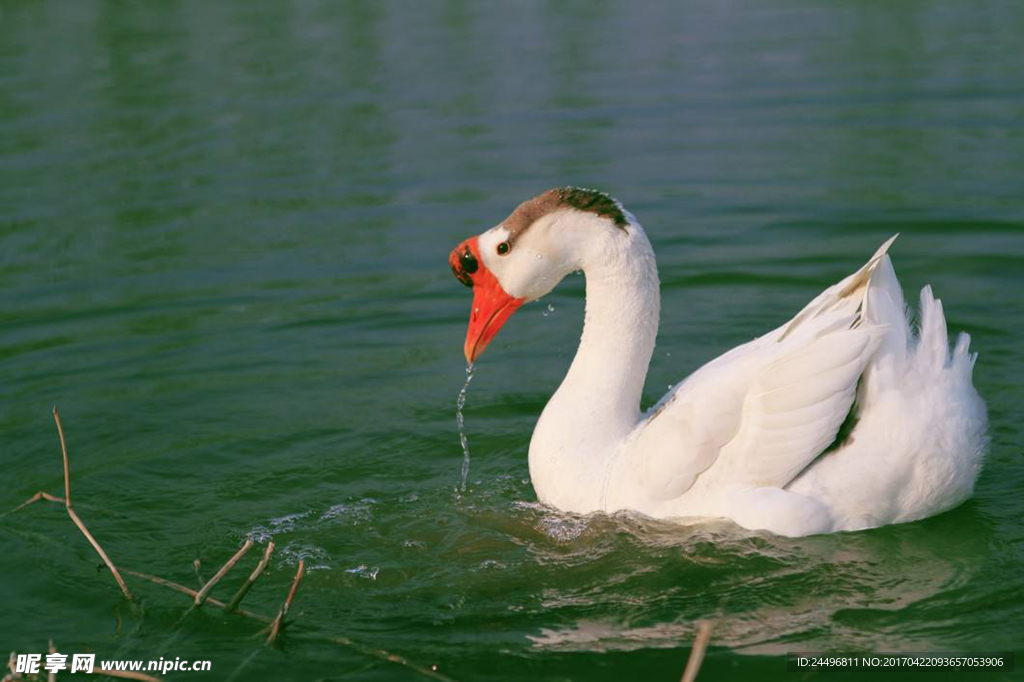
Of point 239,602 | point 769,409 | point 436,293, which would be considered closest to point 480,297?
point 769,409

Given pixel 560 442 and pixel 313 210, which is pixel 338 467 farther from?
pixel 313 210

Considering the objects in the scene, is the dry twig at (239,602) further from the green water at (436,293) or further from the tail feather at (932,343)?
the tail feather at (932,343)

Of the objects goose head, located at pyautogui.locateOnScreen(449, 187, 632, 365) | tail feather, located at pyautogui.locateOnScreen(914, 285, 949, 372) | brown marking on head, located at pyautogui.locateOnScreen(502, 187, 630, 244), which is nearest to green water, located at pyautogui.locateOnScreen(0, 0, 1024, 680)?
tail feather, located at pyautogui.locateOnScreen(914, 285, 949, 372)

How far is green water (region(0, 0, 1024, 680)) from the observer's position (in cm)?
543

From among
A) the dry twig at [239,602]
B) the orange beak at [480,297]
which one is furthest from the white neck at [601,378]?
the dry twig at [239,602]

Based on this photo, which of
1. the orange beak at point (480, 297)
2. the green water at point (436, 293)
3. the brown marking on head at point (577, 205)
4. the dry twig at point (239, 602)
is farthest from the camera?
the orange beak at point (480, 297)

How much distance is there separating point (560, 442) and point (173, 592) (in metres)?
1.75

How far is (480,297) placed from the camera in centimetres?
639

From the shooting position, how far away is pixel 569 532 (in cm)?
607

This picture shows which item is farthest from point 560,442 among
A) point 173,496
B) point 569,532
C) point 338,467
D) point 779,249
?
point 779,249

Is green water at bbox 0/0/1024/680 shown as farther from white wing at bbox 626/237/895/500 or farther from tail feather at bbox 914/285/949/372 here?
tail feather at bbox 914/285/949/372

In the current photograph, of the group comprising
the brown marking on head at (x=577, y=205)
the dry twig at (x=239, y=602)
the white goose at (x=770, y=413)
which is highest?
the brown marking on head at (x=577, y=205)

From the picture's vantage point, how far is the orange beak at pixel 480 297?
6270mm

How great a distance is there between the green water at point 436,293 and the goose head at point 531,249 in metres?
0.93
